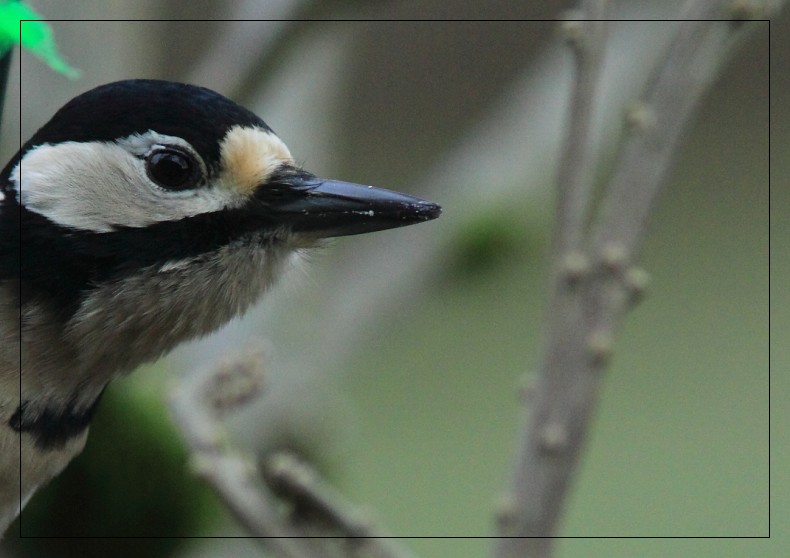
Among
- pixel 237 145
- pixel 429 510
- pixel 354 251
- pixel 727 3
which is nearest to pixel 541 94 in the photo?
pixel 354 251

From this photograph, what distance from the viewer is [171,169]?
0.84 meters

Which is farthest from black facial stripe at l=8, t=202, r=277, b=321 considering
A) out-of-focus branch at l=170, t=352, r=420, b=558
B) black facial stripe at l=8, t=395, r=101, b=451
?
out-of-focus branch at l=170, t=352, r=420, b=558

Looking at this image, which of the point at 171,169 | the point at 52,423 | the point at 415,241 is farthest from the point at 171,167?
the point at 415,241

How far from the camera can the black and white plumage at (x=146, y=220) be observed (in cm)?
85

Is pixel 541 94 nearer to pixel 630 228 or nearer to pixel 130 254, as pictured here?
pixel 630 228

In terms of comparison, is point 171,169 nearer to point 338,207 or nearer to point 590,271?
point 338,207

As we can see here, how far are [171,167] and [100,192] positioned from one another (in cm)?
6

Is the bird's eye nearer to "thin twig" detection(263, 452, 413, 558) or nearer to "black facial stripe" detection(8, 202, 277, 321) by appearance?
"black facial stripe" detection(8, 202, 277, 321)

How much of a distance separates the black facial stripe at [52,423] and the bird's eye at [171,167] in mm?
252

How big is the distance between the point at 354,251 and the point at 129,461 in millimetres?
633

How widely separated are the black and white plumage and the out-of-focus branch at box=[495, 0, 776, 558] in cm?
18

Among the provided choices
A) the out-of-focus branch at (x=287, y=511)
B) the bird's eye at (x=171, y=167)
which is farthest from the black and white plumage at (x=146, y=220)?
Result: the out-of-focus branch at (x=287, y=511)

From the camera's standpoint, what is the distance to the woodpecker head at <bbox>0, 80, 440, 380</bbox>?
85 cm

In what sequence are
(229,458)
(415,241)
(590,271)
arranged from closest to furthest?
(590,271), (229,458), (415,241)
